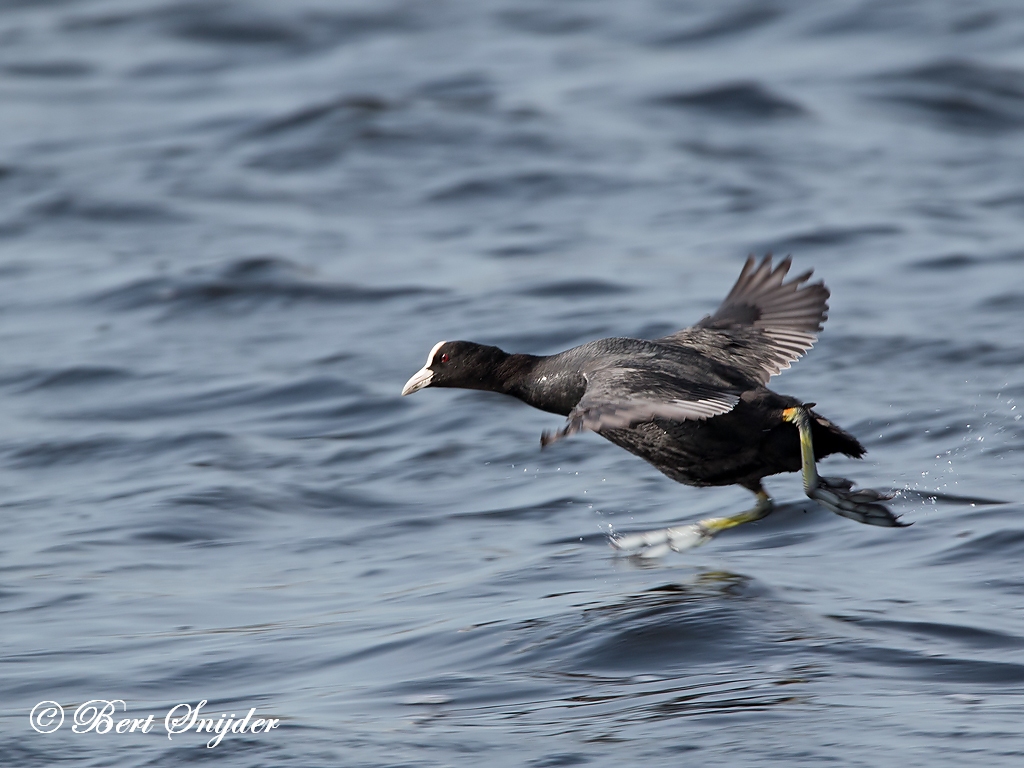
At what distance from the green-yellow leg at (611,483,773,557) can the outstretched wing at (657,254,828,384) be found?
553 mm

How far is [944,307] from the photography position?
9.61 m

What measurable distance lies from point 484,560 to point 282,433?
237 centimetres

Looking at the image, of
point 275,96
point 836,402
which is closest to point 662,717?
point 836,402

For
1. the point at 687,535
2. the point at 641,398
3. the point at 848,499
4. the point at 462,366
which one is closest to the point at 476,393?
the point at 462,366

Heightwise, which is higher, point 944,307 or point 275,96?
point 275,96

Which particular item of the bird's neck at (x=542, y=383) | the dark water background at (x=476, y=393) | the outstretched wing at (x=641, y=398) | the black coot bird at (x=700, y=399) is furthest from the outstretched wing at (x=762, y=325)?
the dark water background at (x=476, y=393)

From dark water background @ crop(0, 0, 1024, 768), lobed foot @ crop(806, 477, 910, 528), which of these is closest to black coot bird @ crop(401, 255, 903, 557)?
lobed foot @ crop(806, 477, 910, 528)

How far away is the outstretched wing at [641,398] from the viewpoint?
4691 mm

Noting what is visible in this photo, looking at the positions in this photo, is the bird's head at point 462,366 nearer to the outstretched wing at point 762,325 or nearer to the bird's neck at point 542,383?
the bird's neck at point 542,383

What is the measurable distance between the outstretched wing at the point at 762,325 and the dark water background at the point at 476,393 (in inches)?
29.4

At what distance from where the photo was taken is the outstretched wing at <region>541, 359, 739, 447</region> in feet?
15.4

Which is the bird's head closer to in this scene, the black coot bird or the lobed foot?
the black coot bird

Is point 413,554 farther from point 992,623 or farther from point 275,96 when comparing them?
point 275,96

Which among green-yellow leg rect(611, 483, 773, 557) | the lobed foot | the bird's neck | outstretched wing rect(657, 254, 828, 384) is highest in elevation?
outstretched wing rect(657, 254, 828, 384)
